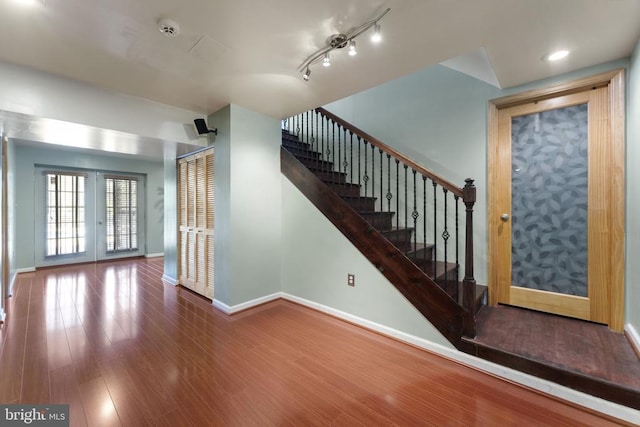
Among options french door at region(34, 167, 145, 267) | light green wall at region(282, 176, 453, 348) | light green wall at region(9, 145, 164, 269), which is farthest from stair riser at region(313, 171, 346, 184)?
french door at region(34, 167, 145, 267)

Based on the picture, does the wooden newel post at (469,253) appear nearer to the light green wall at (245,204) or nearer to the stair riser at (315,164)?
the stair riser at (315,164)

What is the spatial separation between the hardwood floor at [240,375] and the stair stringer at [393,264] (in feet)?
1.06

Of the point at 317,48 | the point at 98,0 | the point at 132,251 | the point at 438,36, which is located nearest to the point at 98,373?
the point at 98,0

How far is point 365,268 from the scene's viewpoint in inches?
103

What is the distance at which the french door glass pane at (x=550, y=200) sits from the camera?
90.4 inches

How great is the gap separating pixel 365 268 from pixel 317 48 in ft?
6.63

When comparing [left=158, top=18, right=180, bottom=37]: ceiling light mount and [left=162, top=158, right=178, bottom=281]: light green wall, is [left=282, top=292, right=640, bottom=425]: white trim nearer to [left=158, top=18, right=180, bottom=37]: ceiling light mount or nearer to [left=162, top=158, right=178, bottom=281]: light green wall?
[left=158, top=18, right=180, bottom=37]: ceiling light mount

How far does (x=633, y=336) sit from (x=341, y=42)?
3.09 meters

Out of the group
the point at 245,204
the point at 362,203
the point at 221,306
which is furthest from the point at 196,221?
the point at 362,203

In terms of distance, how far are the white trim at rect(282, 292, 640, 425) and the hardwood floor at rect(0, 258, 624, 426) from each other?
5cm

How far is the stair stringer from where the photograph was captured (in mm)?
2088

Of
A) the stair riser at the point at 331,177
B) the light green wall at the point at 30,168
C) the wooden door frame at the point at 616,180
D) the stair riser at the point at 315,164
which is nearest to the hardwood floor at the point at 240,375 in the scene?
the wooden door frame at the point at 616,180

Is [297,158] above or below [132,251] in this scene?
above

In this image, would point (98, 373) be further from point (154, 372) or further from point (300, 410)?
point (300, 410)
